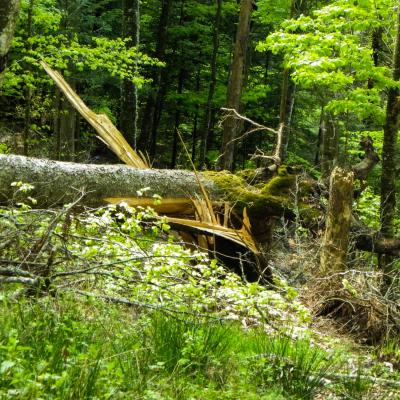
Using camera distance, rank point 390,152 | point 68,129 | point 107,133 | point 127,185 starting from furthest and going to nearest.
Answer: point 68,129 → point 390,152 → point 107,133 → point 127,185

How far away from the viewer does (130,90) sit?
14625 mm

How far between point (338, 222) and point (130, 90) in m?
8.56

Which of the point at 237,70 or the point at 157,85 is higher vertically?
the point at 237,70

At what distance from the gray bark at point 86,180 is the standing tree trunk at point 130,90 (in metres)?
6.79

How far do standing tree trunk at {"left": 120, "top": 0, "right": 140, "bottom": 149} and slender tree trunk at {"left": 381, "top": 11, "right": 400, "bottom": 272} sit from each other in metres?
7.13

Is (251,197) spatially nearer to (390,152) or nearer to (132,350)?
(390,152)

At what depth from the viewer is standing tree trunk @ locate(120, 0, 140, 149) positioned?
14.6 metres

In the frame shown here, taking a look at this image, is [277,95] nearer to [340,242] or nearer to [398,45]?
[398,45]

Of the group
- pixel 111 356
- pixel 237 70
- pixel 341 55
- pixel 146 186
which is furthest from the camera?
pixel 237 70

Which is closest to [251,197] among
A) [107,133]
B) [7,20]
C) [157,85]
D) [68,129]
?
[107,133]

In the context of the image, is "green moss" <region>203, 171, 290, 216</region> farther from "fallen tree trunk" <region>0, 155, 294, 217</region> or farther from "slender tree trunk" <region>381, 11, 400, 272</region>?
"slender tree trunk" <region>381, 11, 400, 272</region>

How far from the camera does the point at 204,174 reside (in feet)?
27.5

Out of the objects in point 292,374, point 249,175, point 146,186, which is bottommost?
point 292,374

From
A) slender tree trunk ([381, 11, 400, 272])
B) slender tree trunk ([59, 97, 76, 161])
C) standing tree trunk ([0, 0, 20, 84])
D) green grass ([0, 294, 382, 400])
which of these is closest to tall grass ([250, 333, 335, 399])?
green grass ([0, 294, 382, 400])
